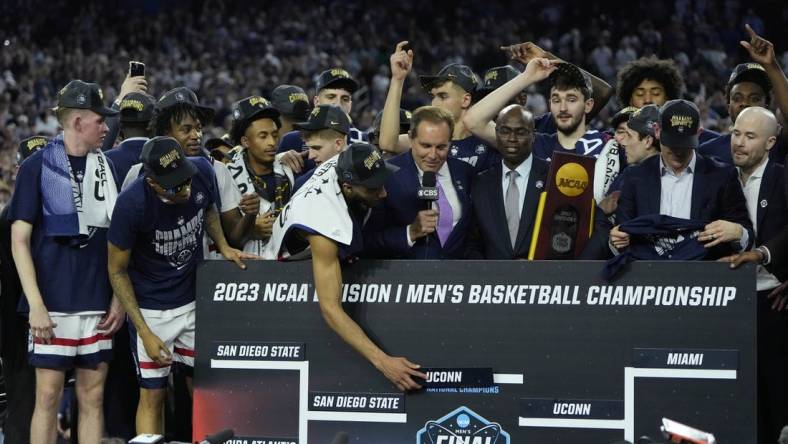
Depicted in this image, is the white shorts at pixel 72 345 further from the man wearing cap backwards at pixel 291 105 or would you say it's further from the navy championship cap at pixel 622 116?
the navy championship cap at pixel 622 116

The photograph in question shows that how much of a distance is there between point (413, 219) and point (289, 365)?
1027 millimetres

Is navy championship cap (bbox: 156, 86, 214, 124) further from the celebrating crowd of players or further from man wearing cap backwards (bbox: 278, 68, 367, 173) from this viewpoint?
man wearing cap backwards (bbox: 278, 68, 367, 173)

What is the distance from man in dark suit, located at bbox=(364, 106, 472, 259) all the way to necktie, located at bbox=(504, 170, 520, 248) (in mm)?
213

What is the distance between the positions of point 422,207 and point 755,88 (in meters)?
2.33

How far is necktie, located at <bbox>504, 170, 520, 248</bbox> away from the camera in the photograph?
6.14 meters

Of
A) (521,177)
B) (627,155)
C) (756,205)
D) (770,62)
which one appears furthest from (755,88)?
(521,177)

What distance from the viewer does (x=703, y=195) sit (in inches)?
228

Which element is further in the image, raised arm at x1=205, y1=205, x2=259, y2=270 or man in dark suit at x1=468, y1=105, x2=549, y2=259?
raised arm at x1=205, y1=205, x2=259, y2=270

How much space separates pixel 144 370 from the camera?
612cm

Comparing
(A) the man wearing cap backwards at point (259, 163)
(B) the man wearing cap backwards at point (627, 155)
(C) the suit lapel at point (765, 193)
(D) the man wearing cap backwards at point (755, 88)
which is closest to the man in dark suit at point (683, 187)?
(B) the man wearing cap backwards at point (627, 155)

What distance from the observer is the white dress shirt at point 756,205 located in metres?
5.97

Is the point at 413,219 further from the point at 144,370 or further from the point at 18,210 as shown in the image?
the point at 18,210

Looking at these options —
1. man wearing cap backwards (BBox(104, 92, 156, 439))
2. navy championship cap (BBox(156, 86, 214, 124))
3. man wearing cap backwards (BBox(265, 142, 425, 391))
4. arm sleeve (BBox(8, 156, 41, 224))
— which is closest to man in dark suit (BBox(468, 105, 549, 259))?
man wearing cap backwards (BBox(265, 142, 425, 391))

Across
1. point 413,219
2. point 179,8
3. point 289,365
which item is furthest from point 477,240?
point 179,8
